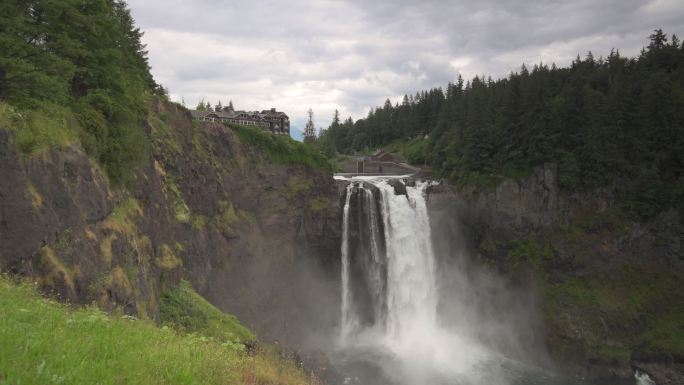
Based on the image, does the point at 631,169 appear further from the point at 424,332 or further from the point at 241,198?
the point at 241,198

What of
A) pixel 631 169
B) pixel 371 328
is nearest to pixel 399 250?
pixel 371 328

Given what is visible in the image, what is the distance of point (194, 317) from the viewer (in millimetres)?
19359

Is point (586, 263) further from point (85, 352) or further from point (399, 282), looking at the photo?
point (85, 352)

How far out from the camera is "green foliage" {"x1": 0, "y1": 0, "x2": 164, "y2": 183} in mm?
12203

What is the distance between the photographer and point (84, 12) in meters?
16.2

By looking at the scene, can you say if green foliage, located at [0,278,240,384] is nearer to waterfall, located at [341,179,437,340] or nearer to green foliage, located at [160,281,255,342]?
green foliage, located at [160,281,255,342]

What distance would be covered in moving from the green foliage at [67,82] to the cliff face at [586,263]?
100ft

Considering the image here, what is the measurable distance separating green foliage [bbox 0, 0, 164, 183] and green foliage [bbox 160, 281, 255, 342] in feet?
19.3

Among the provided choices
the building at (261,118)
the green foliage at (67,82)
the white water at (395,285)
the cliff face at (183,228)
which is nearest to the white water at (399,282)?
the white water at (395,285)

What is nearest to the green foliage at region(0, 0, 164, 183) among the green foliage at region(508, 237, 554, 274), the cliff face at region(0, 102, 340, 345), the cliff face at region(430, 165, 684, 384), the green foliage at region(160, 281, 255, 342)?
the cliff face at region(0, 102, 340, 345)

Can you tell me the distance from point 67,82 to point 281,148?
2412cm

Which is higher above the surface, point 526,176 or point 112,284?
point 526,176

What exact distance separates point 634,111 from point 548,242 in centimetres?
1435

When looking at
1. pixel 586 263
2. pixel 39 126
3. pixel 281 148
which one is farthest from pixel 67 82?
pixel 586 263
